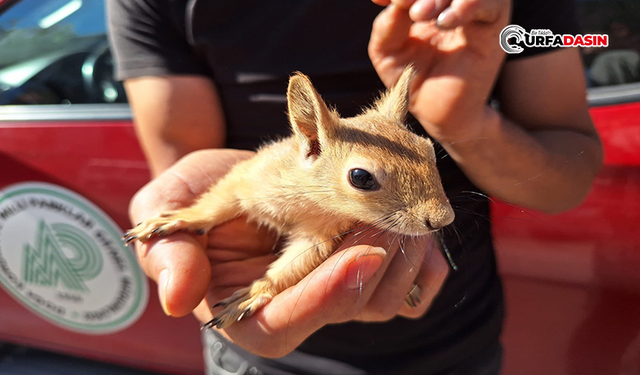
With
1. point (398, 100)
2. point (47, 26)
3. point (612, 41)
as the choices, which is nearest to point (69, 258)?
point (47, 26)

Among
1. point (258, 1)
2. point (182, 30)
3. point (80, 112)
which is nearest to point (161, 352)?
point (80, 112)

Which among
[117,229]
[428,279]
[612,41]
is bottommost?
[117,229]

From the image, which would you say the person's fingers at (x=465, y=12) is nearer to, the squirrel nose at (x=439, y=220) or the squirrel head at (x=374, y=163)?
the squirrel head at (x=374, y=163)

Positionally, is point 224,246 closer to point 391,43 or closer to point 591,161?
point 391,43

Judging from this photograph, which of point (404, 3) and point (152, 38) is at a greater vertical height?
point (404, 3)

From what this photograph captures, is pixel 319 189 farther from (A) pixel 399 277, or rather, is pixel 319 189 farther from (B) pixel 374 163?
(A) pixel 399 277

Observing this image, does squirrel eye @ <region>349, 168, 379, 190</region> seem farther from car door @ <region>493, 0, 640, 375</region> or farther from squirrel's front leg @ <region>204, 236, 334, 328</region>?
car door @ <region>493, 0, 640, 375</region>
